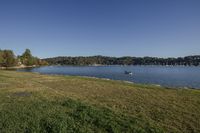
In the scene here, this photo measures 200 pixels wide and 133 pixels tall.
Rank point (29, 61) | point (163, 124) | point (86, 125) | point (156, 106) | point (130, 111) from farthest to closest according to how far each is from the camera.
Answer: point (29, 61), point (156, 106), point (130, 111), point (163, 124), point (86, 125)

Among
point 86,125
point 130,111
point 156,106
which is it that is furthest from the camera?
point 156,106

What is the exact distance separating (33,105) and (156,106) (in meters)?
7.83

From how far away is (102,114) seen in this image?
1057 centimetres

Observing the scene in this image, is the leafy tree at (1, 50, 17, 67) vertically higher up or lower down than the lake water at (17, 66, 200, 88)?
higher up

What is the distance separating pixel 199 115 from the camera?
36.4ft

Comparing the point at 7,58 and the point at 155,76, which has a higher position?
the point at 7,58

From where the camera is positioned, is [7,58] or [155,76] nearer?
[155,76]

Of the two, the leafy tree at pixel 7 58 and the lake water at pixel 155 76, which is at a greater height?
the leafy tree at pixel 7 58

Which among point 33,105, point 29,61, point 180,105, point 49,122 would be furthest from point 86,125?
point 29,61

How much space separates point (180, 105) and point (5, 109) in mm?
10969

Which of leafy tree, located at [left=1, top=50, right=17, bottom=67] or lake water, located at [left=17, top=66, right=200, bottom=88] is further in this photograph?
leafy tree, located at [left=1, top=50, right=17, bottom=67]

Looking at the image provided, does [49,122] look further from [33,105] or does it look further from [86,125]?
[33,105]

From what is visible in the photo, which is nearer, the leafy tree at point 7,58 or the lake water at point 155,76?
the lake water at point 155,76

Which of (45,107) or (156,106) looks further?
(156,106)
